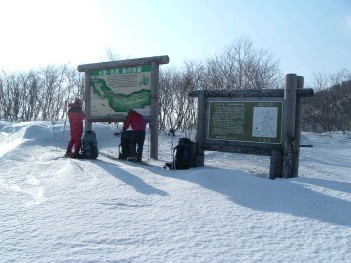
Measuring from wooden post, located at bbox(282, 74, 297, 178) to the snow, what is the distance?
2.70 feet

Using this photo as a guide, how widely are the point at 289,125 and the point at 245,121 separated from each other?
97 cm

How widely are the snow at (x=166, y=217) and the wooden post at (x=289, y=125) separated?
82 centimetres

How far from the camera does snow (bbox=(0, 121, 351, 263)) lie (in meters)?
3.31

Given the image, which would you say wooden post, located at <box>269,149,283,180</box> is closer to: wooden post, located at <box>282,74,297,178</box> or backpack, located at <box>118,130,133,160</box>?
wooden post, located at <box>282,74,297,178</box>

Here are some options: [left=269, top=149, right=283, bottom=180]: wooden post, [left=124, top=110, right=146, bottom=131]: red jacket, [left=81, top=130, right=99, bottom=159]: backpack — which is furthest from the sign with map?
[left=269, top=149, right=283, bottom=180]: wooden post

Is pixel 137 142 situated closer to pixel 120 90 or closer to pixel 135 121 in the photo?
pixel 135 121

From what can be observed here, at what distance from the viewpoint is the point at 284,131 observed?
7023 millimetres

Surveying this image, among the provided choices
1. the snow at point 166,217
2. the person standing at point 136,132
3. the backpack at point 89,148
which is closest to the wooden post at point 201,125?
the snow at point 166,217

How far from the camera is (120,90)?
10359mm

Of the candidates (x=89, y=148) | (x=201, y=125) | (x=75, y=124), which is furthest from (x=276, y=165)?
(x=75, y=124)

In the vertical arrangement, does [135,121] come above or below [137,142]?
above

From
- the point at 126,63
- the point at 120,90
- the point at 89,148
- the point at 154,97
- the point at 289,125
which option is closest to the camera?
the point at 289,125

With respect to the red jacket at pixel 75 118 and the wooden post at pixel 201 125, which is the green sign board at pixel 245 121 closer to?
the wooden post at pixel 201 125

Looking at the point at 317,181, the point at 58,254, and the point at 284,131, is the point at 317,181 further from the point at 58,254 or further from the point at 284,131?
the point at 58,254
